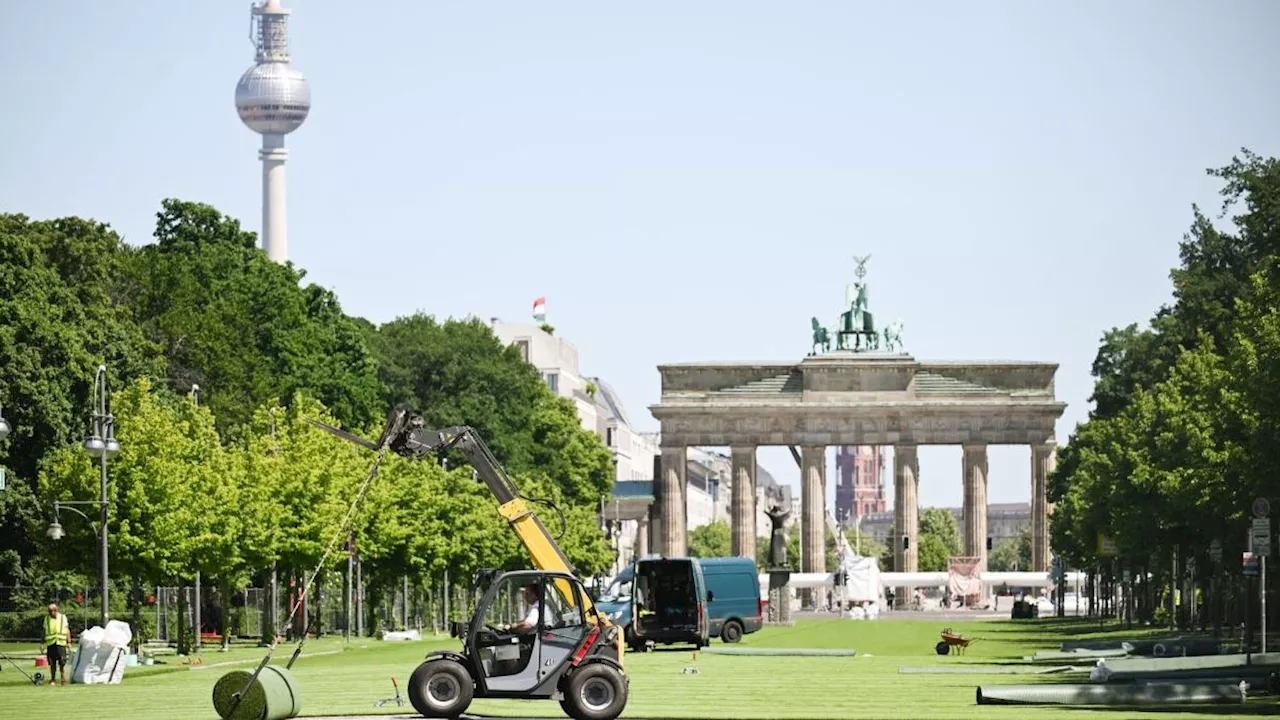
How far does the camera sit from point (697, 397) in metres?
177

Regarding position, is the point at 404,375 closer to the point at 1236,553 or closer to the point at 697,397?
the point at 697,397

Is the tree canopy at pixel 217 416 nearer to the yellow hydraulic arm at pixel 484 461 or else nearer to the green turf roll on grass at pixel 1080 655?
the yellow hydraulic arm at pixel 484 461

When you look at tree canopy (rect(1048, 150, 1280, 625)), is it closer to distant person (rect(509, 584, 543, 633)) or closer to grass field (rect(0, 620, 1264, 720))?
grass field (rect(0, 620, 1264, 720))

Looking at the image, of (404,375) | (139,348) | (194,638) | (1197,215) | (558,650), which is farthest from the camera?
(404,375)

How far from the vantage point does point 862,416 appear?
175875 mm

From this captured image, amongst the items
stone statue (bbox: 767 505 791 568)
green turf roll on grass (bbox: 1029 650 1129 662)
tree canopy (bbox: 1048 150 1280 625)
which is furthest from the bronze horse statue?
green turf roll on grass (bbox: 1029 650 1129 662)

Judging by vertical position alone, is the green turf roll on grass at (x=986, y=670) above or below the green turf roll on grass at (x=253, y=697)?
below

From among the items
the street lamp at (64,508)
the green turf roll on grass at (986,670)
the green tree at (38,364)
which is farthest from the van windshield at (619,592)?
the green turf roll on grass at (986,670)

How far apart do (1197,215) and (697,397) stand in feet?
255

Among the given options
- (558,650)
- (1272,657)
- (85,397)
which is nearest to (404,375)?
(85,397)

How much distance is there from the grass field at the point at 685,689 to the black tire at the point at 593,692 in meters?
1.41

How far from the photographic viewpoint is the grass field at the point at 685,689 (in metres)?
35.6

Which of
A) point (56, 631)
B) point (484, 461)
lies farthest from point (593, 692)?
point (56, 631)

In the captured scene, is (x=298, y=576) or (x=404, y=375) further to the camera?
(x=404, y=375)
